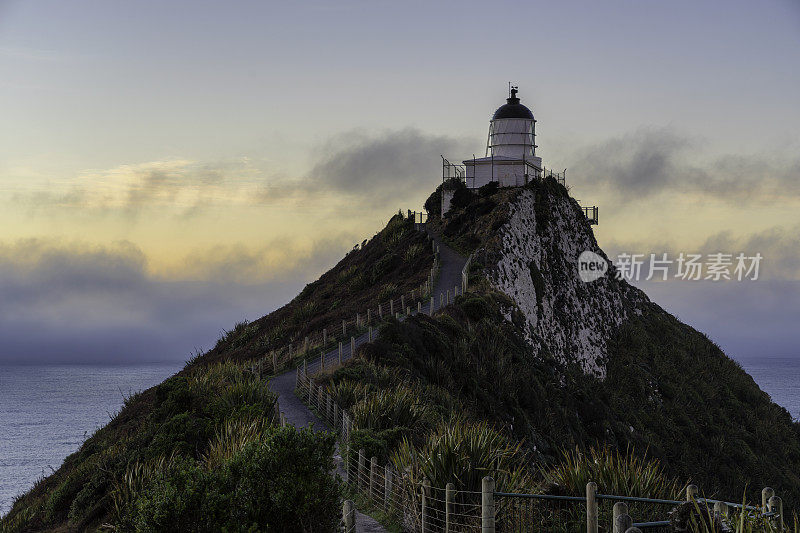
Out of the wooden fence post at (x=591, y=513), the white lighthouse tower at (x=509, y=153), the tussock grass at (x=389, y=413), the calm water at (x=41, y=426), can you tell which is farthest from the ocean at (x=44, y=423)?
the white lighthouse tower at (x=509, y=153)

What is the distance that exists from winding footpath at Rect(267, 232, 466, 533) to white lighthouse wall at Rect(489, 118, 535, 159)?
773 inches

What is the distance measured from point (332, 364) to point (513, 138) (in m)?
44.2

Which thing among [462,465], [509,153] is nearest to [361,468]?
[462,465]

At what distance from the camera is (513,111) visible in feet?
226

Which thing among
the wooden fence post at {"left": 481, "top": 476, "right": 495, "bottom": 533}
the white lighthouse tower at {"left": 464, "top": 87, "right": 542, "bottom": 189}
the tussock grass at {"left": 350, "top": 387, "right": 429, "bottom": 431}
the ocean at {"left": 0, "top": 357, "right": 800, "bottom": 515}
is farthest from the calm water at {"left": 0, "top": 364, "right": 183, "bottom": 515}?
the white lighthouse tower at {"left": 464, "top": 87, "right": 542, "bottom": 189}

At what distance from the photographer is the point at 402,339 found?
2816 centimetres

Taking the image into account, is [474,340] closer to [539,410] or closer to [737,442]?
[539,410]

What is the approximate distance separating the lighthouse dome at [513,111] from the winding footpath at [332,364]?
22.2 m

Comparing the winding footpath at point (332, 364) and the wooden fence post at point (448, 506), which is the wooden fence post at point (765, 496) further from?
the winding footpath at point (332, 364)

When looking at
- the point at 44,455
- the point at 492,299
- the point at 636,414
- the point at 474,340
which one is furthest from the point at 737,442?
the point at 44,455

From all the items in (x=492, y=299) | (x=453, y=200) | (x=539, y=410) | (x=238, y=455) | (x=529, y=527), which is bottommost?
(x=529, y=527)

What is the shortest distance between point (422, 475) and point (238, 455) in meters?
2.92

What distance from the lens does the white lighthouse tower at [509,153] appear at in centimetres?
6519

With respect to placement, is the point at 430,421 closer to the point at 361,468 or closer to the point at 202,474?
the point at 361,468
